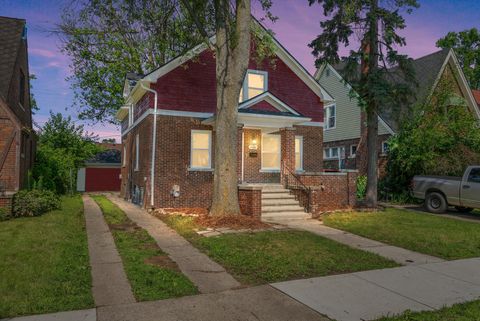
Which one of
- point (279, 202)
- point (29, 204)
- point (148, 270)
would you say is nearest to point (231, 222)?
point (279, 202)

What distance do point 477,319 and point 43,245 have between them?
8242 millimetres

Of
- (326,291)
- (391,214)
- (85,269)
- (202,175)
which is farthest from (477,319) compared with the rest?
(202,175)

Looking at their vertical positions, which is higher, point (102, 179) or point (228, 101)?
point (228, 101)

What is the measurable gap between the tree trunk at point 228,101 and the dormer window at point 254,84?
15.9 feet

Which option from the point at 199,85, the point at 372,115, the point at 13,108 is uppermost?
the point at 199,85

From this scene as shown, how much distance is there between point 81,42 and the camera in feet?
102

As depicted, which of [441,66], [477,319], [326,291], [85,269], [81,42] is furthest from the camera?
[81,42]

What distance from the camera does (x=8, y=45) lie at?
17.3m

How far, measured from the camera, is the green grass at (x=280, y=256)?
6.50 metres

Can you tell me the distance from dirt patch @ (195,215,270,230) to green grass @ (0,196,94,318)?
343 centimetres

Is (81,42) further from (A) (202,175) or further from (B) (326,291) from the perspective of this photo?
(B) (326,291)

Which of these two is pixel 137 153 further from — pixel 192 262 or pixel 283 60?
pixel 192 262

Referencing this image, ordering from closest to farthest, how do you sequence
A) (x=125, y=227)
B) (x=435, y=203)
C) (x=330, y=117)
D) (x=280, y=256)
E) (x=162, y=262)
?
(x=162, y=262) → (x=280, y=256) → (x=125, y=227) → (x=435, y=203) → (x=330, y=117)

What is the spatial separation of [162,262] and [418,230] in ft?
25.6
